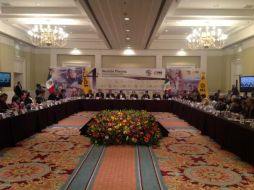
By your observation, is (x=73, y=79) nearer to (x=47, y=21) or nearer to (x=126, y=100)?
(x=126, y=100)

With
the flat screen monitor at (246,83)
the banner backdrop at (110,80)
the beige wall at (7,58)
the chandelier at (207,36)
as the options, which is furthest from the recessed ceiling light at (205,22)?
the beige wall at (7,58)

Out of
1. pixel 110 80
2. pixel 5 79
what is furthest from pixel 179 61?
pixel 5 79

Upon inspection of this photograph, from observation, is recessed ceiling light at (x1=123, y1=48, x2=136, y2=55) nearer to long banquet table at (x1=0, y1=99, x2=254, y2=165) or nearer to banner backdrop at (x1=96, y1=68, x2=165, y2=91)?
banner backdrop at (x1=96, y1=68, x2=165, y2=91)

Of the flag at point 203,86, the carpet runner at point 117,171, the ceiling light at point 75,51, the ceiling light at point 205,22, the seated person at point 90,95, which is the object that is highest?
the ceiling light at point 205,22

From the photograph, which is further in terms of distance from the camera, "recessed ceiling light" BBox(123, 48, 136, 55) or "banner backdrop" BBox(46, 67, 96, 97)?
"recessed ceiling light" BBox(123, 48, 136, 55)

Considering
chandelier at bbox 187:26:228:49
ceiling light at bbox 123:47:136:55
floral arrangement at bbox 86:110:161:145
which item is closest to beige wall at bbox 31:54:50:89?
ceiling light at bbox 123:47:136:55

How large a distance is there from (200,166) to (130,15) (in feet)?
15.3

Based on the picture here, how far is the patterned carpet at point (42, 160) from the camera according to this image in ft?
12.9

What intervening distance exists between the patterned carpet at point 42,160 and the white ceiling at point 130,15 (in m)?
3.04

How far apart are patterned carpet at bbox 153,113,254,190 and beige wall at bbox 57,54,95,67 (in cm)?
1061

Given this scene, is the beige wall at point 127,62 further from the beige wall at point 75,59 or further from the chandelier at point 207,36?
the chandelier at point 207,36

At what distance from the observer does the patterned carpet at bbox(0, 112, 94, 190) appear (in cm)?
394

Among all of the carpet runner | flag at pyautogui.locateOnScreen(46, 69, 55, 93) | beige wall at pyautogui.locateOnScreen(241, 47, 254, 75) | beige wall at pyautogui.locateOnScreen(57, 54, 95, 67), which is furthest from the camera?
beige wall at pyautogui.locateOnScreen(57, 54, 95, 67)

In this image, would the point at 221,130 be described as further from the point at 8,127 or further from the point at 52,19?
the point at 52,19
